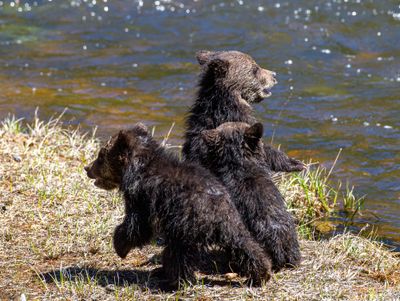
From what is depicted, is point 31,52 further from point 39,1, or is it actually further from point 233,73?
point 233,73

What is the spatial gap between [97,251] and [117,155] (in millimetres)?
922

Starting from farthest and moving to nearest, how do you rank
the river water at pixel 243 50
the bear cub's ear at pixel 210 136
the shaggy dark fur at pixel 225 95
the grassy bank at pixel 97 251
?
1. the river water at pixel 243 50
2. the shaggy dark fur at pixel 225 95
3. the bear cub's ear at pixel 210 136
4. the grassy bank at pixel 97 251

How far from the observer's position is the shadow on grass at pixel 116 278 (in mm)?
6352

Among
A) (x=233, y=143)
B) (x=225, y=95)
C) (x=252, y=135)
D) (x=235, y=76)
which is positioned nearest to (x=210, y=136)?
(x=233, y=143)

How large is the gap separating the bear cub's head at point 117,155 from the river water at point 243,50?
3066 millimetres

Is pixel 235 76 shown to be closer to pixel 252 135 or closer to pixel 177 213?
pixel 252 135

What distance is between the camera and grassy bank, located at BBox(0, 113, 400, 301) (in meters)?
6.26

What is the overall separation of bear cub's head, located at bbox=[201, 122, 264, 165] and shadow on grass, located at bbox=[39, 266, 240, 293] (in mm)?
1024

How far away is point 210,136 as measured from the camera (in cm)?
692

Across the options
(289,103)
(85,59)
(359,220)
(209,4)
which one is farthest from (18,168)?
(209,4)

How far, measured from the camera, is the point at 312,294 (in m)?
6.20

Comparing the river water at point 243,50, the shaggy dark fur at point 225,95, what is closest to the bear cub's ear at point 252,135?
the shaggy dark fur at point 225,95

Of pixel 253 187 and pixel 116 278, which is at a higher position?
pixel 253 187

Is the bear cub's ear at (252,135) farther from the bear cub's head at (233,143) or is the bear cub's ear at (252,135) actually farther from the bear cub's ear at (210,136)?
the bear cub's ear at (210,136)
